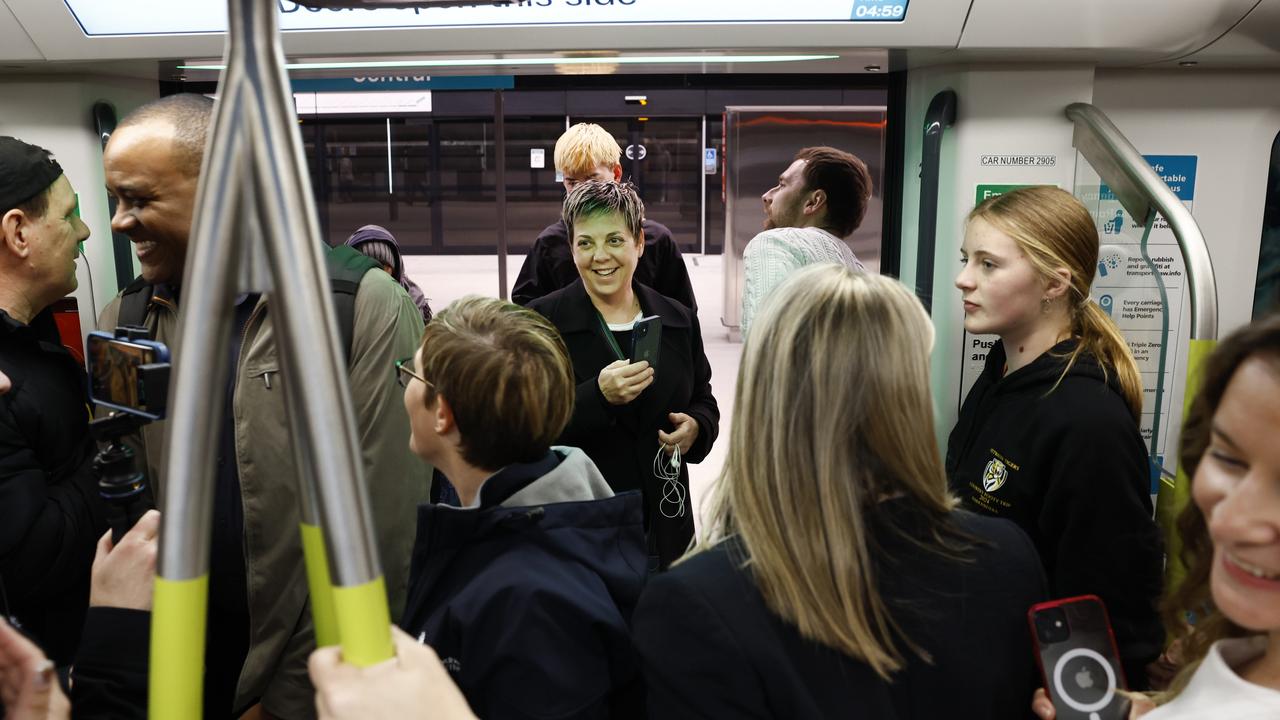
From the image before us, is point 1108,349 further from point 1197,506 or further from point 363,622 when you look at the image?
point 363,622

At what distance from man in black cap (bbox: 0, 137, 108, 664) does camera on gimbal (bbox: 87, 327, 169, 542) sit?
2.42 feet

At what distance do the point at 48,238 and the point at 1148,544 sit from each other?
7.00 ft

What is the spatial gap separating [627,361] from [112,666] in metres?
1.56

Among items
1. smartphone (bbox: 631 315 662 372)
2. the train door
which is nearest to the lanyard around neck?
smartphone (bbox: 631 315 662 372)

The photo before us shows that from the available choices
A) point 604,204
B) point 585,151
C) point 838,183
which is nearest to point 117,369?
point 604,204

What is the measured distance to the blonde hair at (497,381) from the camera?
1491 millimetres

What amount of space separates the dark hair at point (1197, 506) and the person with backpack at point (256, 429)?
4.41ft

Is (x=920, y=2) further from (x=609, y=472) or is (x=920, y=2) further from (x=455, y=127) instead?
(x=455, y=127)

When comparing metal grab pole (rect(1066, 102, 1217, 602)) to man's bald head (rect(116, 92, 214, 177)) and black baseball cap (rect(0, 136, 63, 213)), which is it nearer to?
man's bald head (rect(116, 92, 214, 177))

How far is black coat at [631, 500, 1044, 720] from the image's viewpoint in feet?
3.40

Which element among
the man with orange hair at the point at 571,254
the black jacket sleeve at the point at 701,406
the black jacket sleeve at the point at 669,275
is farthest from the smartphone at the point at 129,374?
the black jacket sleeve at the point at 669,275

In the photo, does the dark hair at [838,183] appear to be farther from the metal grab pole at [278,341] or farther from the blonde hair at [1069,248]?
the metal grab pole at [278,341]

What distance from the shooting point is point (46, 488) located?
1582mm

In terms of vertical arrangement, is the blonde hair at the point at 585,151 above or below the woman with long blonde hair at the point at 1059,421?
above
